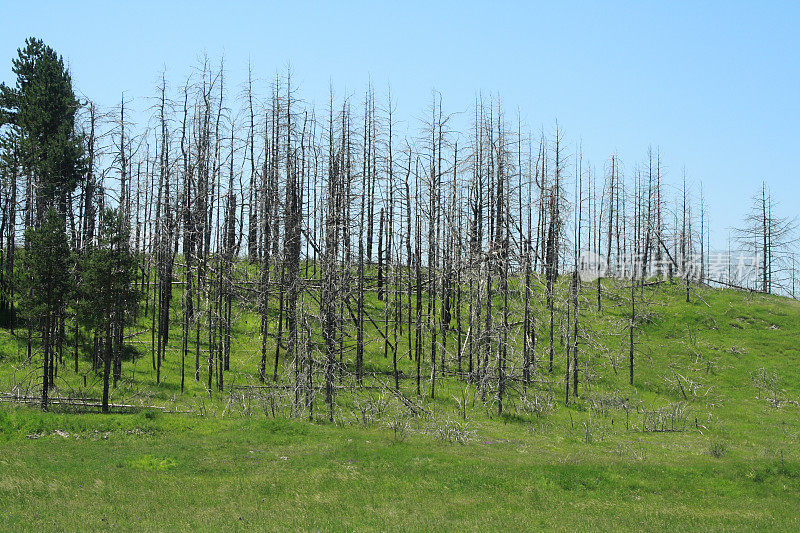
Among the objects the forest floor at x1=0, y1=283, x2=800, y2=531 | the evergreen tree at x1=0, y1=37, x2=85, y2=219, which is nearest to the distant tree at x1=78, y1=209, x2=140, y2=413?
the forest floor at x1=0, y1=283, x2=800, y2=531

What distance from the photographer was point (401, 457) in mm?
19203

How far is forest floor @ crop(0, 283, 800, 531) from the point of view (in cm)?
1399

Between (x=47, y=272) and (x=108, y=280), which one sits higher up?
(x=47, y=272)

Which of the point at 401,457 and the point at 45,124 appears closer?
the point at 401,457

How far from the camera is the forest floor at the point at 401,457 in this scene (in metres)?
14.0

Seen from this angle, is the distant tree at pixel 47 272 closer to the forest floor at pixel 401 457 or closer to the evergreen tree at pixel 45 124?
the forest floor at pixel 401 457

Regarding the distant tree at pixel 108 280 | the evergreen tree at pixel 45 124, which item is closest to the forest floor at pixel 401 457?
the distant tree at pixel 108 280

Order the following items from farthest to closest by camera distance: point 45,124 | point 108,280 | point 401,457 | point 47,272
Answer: point 45,124
point 47,272
point 108,280
point 401,457

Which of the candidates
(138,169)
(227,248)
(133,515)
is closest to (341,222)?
(227,248)

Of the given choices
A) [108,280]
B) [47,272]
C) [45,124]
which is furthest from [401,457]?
[45,124]

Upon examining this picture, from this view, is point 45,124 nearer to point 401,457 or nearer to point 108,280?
point 108,280

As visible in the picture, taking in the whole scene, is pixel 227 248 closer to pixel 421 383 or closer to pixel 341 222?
pixel 341 222

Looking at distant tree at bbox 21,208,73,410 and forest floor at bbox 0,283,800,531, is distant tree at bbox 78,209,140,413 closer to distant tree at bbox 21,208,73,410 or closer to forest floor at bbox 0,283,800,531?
distant tree at bbox 21,208,73,410

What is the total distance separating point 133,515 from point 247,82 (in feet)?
91.2
